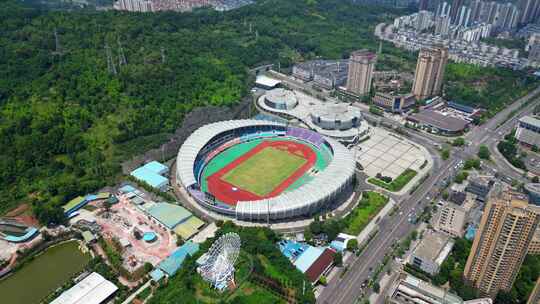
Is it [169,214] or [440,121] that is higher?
[440,121]

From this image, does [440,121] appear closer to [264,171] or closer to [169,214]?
[264,171]

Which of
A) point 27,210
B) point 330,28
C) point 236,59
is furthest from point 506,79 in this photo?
point 27,210

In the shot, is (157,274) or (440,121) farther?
(440,121)

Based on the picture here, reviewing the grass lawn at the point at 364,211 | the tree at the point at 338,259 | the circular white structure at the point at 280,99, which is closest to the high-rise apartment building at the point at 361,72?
the circular white structure at the point at 280,99

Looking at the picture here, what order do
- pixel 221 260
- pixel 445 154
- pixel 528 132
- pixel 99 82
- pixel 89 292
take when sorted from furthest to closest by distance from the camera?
pixel 99 82 < pixel 528 132 < pixel 445 154 < pixel 89 292 < pixel 221 260

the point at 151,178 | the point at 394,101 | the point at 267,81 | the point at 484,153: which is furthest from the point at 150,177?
the point at 484,153

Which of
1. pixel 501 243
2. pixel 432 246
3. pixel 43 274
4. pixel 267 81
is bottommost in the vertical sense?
pixel 43 274

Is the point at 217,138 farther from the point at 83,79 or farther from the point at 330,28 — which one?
the point at 330,28
